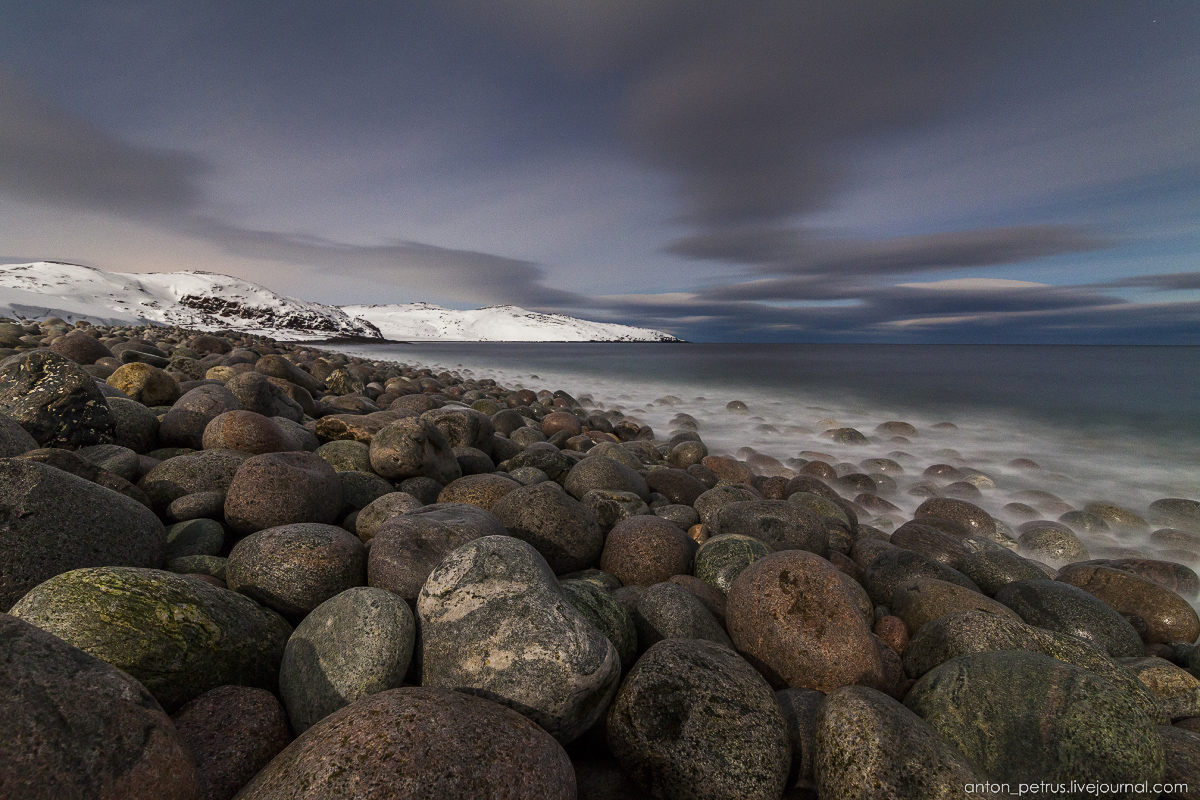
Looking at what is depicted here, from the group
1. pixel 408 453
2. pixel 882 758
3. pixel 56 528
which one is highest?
pixel 56 528

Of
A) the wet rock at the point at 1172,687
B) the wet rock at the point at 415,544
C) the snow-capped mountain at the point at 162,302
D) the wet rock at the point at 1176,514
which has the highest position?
the snow-capped mountain at the point at 162,302

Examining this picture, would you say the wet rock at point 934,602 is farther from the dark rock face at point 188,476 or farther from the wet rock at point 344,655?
the dark rock face at point 188,476

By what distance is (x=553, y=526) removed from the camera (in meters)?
4.06

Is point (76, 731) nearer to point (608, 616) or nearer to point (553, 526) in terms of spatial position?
point (608, 616)

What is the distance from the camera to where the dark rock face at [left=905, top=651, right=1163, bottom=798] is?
2.27 meters

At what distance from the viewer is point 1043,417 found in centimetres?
1847

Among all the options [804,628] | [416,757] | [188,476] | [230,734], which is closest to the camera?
Answer: [416,757]

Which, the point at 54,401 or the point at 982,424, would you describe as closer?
the point at 54,401

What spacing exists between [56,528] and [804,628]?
4.08 m

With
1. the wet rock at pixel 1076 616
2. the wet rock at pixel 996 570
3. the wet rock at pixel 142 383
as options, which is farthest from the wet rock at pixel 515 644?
the wet rock at pixel 142 383

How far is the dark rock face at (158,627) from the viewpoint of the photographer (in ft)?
6.59

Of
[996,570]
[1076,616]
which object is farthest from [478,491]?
[1076,616]

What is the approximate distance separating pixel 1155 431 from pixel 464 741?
23403mm

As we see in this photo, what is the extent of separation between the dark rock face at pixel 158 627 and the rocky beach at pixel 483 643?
10mm
